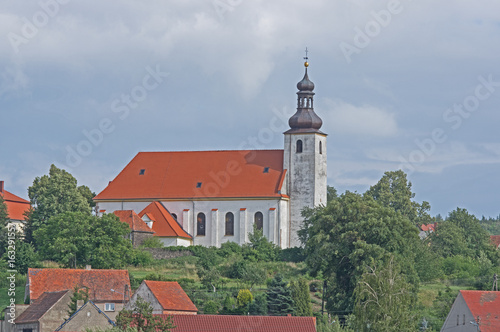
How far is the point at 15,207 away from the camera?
319 ft

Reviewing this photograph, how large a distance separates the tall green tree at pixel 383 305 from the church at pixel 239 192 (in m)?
32.5

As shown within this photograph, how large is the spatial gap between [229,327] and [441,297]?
677 inches

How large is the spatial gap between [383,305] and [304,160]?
35.7 m

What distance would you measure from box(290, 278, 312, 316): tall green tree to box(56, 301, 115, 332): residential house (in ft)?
38.9

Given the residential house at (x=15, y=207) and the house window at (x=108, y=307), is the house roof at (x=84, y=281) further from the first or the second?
the residential house at (x=15, y=207)

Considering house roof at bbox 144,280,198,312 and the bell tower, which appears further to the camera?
the bell tower

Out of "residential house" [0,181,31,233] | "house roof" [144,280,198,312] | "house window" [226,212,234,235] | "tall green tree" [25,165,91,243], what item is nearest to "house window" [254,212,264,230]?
"house window" [226,212,234,235]

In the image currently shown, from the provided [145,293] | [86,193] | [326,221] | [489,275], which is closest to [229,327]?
[145,293]

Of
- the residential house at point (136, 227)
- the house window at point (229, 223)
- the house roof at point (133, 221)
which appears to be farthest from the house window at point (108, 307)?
the house window at point (229, 223)

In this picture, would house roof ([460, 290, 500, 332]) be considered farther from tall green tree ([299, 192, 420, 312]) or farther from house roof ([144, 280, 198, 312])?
house roof ([144, 280, 198, 312])

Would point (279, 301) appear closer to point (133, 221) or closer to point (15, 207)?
point (133, 221)

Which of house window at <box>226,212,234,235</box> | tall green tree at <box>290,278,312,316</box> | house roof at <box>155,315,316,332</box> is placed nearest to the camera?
house roof at <box>155,315,316,332</box>

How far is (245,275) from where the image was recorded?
236 ft

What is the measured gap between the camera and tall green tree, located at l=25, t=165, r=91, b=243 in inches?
3342
